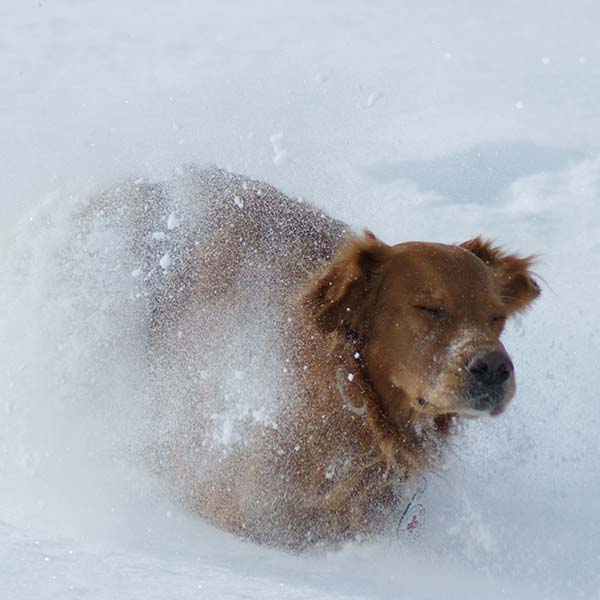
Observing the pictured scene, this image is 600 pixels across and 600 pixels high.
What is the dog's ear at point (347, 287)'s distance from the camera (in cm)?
353

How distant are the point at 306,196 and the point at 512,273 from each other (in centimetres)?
201

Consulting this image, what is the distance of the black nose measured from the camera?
124 inches

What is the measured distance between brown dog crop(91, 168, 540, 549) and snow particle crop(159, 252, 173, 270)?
0.33m

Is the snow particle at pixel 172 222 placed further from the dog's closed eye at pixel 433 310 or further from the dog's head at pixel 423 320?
the dog's closed eye at pixel 433 310

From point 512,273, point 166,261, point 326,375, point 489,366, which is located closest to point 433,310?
point 489,366

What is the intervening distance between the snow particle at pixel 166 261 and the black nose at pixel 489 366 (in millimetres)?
1897

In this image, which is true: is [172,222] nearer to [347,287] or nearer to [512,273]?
[347,287]

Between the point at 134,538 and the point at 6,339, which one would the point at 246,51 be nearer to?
the point at 6,339

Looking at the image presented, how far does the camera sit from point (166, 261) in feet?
15.3

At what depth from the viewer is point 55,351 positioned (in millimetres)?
4566

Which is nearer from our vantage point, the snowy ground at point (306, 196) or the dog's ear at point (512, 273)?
the snowy ground at point (306, 196)

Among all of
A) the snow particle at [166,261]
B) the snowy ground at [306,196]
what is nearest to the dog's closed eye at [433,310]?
the snowy ground at [306,196]

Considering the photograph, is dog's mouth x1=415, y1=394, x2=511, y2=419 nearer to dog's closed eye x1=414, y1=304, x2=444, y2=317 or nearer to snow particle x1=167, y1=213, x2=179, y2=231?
dog's closed eye x1=414, y1=304, x2=444, y2=317

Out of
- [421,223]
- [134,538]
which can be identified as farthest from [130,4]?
[134,538]
